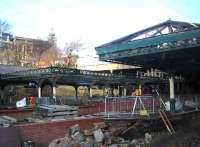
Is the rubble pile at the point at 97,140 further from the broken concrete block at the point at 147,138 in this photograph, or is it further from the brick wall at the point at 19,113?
the brick wall at the point at 19,113

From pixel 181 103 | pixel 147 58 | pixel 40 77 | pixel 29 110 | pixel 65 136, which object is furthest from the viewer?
pixel 40 77

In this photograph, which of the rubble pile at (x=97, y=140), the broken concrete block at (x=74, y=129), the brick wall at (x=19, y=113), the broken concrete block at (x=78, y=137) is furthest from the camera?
the brick wall at (x=19, y=113)

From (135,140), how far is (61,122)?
4966mm

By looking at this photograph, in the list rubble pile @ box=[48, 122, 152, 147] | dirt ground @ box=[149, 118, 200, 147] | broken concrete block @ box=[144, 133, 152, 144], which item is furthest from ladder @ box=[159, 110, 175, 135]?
rubble pile @ box=[48, 122, 152, 147]

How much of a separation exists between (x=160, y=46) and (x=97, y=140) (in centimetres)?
668

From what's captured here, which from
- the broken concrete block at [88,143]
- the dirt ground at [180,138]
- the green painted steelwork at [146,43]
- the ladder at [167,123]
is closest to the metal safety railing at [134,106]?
the ladder at [167,123]

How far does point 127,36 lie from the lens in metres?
23.0

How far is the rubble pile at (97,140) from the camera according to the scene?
18.4 m

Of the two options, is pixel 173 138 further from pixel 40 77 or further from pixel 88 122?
pixel 40 77

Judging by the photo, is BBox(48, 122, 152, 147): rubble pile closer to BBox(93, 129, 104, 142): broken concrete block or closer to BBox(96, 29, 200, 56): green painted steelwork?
BBox(93, 129, 104, 142): broken concrete block

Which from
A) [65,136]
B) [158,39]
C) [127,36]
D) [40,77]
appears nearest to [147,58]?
[127,36]

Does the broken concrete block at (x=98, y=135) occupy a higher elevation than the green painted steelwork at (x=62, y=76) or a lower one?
lower

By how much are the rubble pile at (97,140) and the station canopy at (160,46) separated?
5.18 meters

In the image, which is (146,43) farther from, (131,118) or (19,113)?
(19,113)
